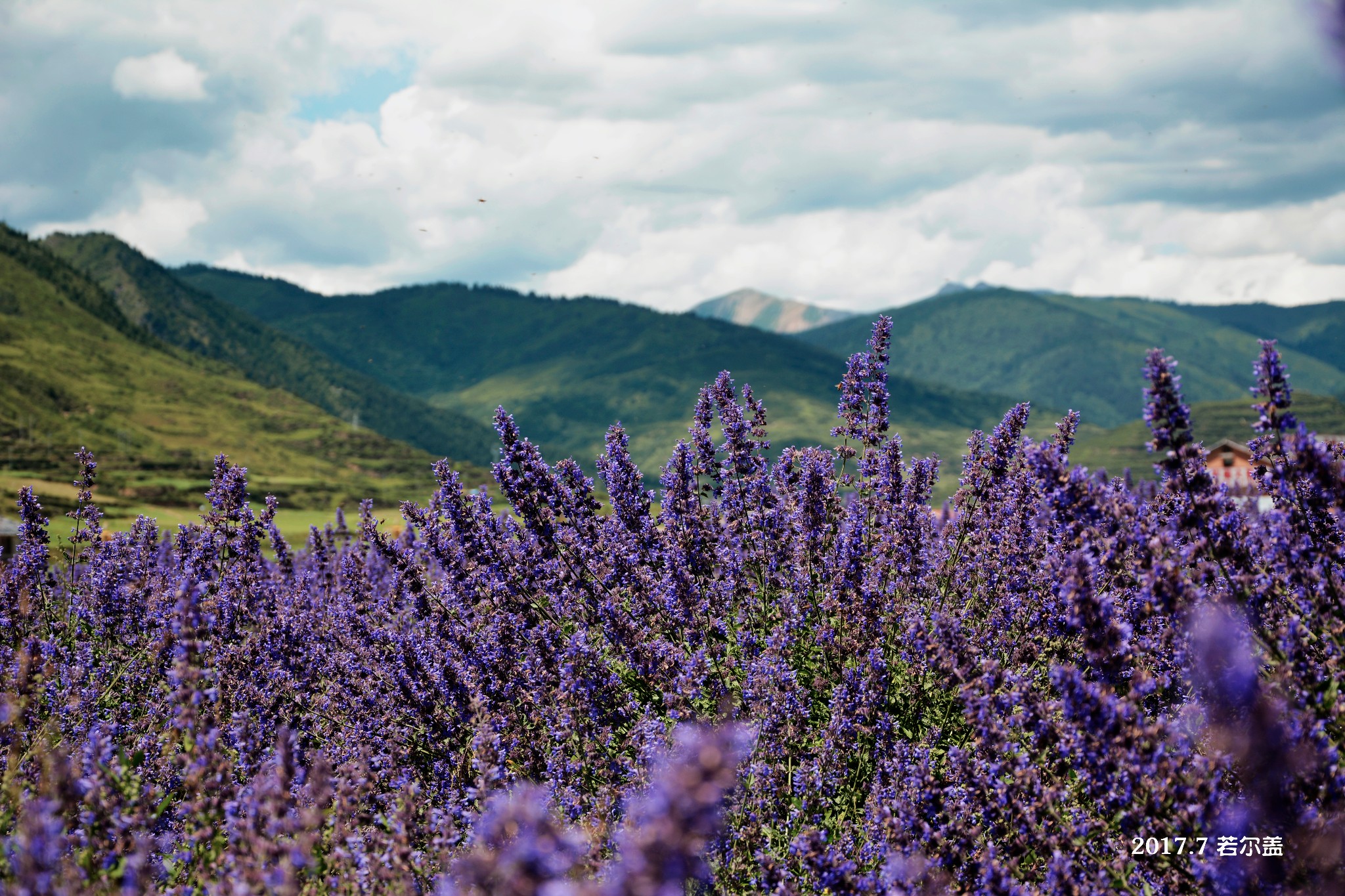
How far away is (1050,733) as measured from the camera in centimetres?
557

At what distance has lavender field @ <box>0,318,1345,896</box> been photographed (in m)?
4.82

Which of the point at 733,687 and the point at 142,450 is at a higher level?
the point at 142,450

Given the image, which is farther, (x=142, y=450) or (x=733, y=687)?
(x=142, y=450)

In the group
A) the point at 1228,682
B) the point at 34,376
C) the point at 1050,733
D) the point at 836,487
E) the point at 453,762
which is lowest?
the point at 453,762

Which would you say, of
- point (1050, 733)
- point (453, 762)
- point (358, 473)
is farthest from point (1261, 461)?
point (358, 473)

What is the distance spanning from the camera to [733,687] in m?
7.30

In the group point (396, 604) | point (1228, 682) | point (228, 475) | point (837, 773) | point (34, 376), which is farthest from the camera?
point (34, 376)

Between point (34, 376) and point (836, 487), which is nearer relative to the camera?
point (836, 487)

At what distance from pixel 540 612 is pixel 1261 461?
557cm

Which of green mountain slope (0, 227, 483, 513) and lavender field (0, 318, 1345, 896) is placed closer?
lavender field (0, 318, 1345, 896)

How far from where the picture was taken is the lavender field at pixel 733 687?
4.82 meters

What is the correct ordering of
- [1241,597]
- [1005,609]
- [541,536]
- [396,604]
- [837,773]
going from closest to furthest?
[1241,597]
[837,773]
[1005,609]
[541,536]
[396,604]

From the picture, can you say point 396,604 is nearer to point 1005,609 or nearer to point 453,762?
point 453,762

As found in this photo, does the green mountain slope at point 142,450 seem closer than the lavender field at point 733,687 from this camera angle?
No
